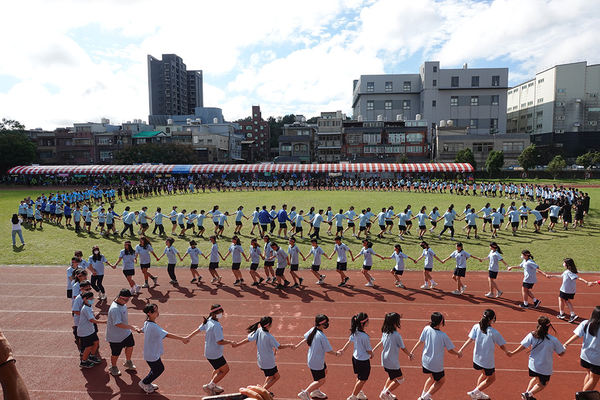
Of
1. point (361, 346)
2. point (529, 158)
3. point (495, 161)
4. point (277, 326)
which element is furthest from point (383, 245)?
point (529, 158)

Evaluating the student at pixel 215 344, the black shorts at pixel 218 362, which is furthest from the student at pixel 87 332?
the black shorts at pixel 218 362

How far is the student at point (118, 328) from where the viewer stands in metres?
6.25

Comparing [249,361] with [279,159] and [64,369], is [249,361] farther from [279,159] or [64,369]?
[279,159]

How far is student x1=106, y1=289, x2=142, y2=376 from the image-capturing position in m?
6.25

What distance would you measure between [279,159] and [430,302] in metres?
57.8

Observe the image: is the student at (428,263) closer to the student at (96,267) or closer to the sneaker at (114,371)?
the sneaker at (114,371)

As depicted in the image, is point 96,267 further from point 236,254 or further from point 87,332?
point 236,254

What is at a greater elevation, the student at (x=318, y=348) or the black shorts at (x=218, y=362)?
the student at (x=318, y=348)

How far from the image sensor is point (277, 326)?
8492 millimetres

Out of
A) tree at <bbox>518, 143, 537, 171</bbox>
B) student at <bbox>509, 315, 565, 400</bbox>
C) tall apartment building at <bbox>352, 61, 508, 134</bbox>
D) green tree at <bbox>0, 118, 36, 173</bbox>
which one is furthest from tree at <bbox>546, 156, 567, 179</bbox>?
green tree at <bbox>0, 118, 36, 173</bbox>

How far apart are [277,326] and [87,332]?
12.9 ft

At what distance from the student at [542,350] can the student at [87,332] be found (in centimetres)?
721

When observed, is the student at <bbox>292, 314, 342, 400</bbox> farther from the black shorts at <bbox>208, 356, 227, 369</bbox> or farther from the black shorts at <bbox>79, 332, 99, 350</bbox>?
the black shorts at <bbox>79, 332, 99, 350</bbox>

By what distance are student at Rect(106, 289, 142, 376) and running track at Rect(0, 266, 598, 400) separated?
35 centimetres
